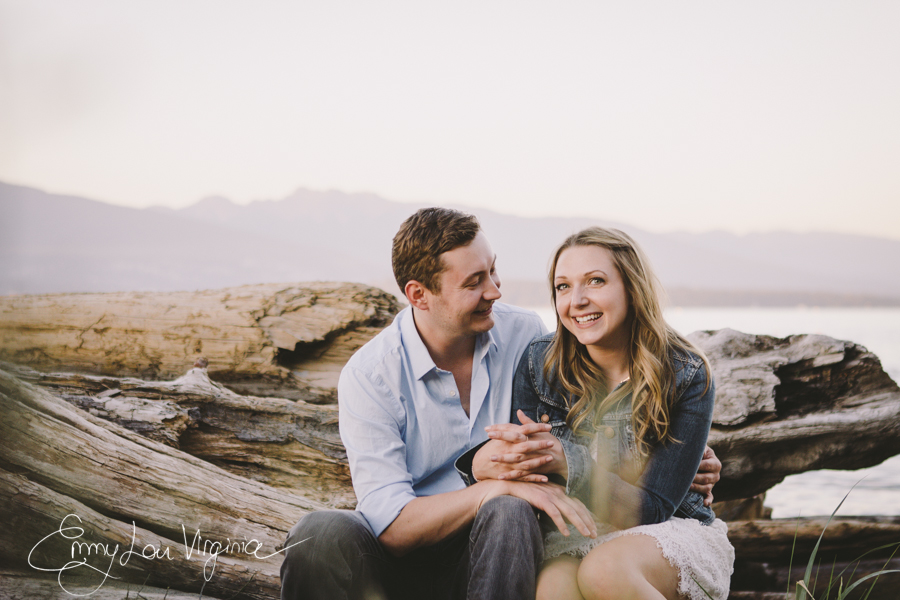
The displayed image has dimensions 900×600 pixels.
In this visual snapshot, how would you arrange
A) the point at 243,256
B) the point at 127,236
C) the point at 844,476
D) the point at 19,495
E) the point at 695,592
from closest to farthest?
the point at 695,592
the point at 19,495
the point at 844,476
the point at 127,236
the point at 243,256

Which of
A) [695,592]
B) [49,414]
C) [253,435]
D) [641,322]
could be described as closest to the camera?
[695,592]

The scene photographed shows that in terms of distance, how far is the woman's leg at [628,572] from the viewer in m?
2.16

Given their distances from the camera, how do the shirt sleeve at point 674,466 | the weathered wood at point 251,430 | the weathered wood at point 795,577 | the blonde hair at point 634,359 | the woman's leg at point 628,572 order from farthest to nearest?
the weathered wood at point 795,577, the weathered wood at point 251,430, the blonde hair at point 634,359, the shirt sleeve at point 674,466, the woman's leg at point 628,572

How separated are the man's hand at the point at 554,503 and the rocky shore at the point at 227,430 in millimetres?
1445

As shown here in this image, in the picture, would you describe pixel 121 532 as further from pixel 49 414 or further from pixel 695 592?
pixel 695 592

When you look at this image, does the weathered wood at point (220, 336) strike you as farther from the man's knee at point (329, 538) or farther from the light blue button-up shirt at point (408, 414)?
the man's knee at point (329, 538)

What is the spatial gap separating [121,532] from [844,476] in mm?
10730

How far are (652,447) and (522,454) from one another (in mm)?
564

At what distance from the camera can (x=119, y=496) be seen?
311 cm

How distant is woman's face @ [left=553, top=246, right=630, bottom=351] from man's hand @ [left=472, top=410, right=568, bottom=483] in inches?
18.2

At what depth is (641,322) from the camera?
264cm

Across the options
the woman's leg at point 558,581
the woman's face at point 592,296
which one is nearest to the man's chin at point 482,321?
the woman's face at point 592,296

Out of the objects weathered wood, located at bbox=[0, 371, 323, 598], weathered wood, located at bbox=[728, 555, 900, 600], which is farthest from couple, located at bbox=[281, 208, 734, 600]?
weathered wood, located at bbox=[728, 555, 900, 600]

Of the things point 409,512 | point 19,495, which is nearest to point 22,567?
point 19,495
